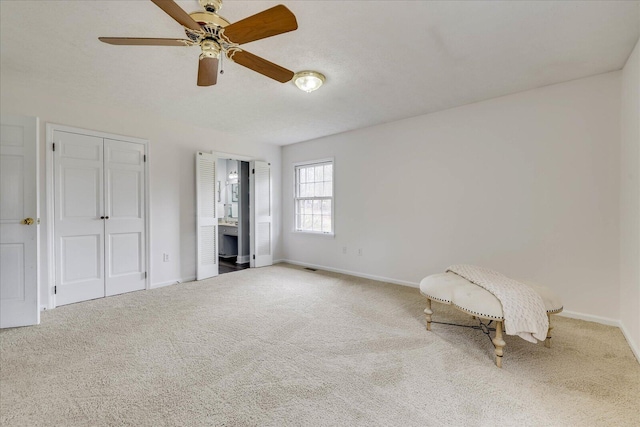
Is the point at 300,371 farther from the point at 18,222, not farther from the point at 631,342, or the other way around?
the point at 18,222

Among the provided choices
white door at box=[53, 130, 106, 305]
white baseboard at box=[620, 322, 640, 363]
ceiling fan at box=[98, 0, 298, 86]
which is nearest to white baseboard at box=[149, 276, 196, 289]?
white door at box=[53, 130, 106, 305]

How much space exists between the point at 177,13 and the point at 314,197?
405 cm

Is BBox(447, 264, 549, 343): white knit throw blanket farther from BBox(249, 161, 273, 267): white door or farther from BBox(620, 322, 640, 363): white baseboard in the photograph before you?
BBox(249, 161, 273, 267): white door

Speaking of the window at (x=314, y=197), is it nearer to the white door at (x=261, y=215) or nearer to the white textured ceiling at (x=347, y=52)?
the white door at (x=261, y=215)

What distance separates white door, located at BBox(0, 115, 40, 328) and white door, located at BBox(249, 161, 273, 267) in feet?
9.95

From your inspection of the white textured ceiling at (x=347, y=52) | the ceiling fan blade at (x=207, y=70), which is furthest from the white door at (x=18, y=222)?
the ceiling fan blade at (x=207, y=70)

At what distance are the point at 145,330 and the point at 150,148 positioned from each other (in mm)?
2625

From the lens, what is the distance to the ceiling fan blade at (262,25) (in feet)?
4.81

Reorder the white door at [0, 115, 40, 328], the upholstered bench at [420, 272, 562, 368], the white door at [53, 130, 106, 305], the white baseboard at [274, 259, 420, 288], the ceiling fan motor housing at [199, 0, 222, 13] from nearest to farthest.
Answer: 1. the ceiling fan motor housing at [199, 0, 222, 13]
2. the upholstered bench at [420, 272, 562, 368]
3. the white door at [0, 115, 40, 328]
4. the white door at [53, 130, 106, 305]
5. the white baseboard at [274, 259, 420, 288]

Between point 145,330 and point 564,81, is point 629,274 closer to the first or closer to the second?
point 564,81

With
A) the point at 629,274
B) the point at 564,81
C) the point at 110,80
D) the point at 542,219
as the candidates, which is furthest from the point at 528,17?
the point at 110,80

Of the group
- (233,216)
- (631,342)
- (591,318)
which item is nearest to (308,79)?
(631,342)

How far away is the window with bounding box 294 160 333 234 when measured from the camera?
5238 mm

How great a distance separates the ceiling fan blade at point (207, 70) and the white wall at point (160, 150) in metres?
2.29
